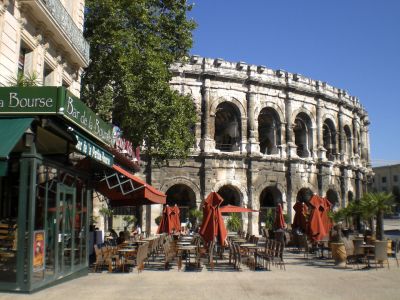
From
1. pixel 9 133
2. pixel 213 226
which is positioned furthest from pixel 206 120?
pixel 9 133

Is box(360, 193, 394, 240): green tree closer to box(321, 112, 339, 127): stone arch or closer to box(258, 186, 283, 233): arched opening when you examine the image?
box(258, 186, 283, 233): arched opening

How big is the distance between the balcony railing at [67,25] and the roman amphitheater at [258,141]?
509 inches

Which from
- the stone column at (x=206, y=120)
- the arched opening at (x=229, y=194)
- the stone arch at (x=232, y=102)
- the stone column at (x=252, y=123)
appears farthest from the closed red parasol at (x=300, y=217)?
the stone arch at (x=232, y=102)

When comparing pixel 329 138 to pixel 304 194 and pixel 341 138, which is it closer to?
pixel 341 138

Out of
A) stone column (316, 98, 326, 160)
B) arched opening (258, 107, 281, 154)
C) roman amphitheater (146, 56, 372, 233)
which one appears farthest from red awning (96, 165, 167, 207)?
stone column (316, 98, 326, 160)

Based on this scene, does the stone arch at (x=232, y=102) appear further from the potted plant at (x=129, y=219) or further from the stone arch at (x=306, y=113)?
the potted plant at (x=129, y=219)

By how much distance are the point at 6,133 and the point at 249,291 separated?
5.18m

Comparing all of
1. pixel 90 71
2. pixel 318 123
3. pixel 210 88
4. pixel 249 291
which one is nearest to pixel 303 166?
pixel 318 123

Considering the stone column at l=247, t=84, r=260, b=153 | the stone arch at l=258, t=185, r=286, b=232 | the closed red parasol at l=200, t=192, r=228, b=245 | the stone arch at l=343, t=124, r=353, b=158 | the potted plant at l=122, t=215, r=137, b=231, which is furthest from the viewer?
the stone arch at l=343, t=124, r=353, b=158

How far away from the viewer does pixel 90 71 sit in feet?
60.6

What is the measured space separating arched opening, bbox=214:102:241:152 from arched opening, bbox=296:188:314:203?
6.11 meters

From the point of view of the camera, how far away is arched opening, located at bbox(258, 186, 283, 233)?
2777 centimetres

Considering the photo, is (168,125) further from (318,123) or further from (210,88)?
(318,123)

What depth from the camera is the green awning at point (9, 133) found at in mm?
7027
